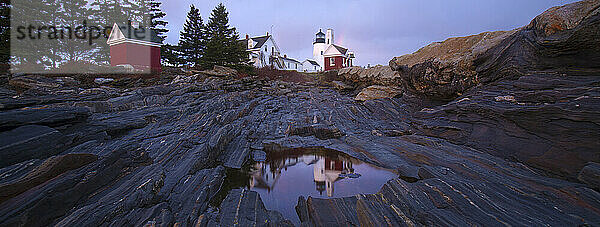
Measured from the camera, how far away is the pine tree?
131 feet

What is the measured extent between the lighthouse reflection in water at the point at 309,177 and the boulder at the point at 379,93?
11.0m

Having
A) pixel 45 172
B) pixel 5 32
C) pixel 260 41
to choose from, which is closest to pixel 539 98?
pixel 45 172

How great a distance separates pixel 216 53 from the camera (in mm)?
27516

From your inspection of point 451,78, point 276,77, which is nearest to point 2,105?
point 451,78

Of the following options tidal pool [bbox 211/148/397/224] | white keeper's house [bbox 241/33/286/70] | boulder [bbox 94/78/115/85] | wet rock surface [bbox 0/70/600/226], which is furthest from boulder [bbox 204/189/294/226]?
white keeper's house [bbox 241/33/286/70]

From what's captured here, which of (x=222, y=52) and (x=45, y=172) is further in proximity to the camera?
(x=222, y=52)

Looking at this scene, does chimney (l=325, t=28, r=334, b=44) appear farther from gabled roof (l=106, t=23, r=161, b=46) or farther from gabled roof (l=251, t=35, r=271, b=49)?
gabled roof (l=106, t=23, r=161, b=46)

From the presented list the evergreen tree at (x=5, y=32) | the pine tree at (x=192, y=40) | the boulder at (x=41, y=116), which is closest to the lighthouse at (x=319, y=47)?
the pine tree at (x=192, y=40)

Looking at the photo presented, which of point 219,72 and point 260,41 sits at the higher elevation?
point 260,41

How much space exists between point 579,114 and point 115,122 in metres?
15.2

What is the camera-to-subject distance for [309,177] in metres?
7.38

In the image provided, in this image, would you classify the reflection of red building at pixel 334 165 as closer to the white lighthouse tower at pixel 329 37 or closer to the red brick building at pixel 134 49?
the red brick building at pixel 134 49

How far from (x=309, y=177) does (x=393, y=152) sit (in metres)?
3.47

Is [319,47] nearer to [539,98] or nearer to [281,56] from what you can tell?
[281,56]
